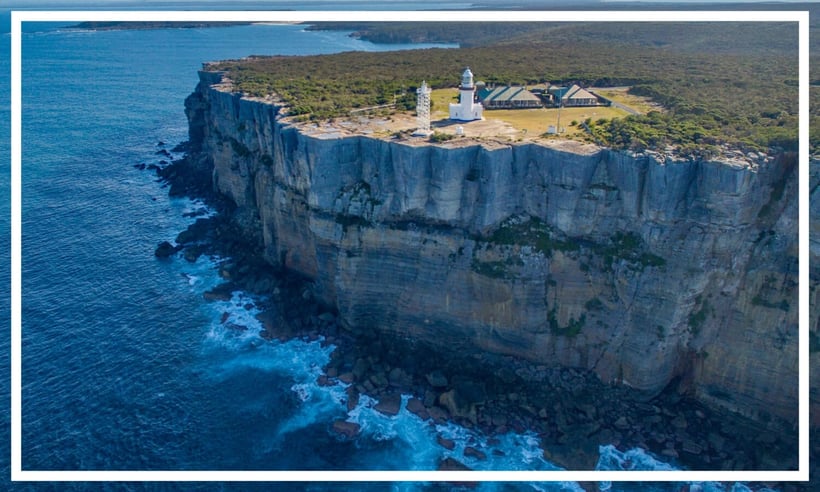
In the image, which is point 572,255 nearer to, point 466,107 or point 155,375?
point 466,107

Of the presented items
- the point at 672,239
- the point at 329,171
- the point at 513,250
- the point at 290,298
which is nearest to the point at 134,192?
the point at 290,298

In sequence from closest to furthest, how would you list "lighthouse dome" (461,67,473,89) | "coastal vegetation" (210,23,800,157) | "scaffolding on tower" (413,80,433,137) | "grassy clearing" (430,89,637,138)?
"coastal vegetation" (210,23,800,157)
"scaffolding on tower" (413,80,433,137)
"grassy clearing" (430,89,637,138)
"lighthouse dome" (461,67,473,89)

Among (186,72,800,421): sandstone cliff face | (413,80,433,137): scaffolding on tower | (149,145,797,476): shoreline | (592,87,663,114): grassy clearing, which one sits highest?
(592,87,663,114): grassy clearing

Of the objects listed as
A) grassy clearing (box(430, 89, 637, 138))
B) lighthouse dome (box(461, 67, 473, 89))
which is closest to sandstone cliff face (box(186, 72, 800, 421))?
grassy clearing (box(430, 89, 637, 138))

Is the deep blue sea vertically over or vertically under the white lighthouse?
under

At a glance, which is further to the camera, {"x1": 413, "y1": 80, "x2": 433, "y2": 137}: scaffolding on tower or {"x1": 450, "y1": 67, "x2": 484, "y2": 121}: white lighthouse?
{"x1": 450, "y1": 67, "x2": 484, "y2": 121}: white lighthouse

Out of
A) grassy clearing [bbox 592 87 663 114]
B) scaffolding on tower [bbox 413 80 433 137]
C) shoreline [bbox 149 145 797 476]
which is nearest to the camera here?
shoreline [bbox 149 145 797 476]

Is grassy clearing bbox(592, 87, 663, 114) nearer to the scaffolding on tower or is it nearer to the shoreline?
the scaffolding on tower
